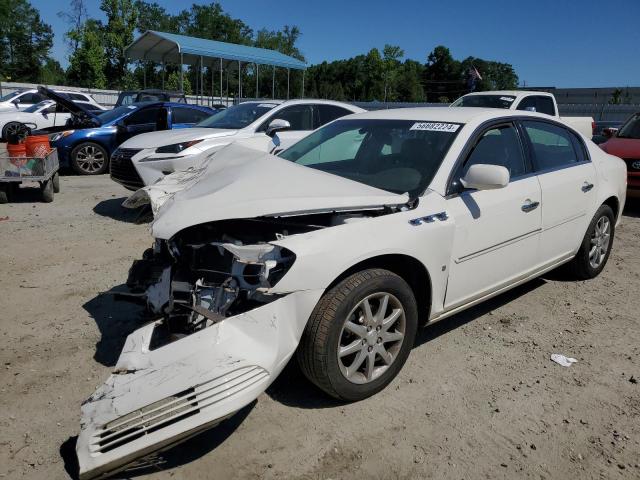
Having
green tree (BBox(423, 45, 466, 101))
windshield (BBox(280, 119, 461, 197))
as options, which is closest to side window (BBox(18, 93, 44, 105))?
windshield (BBox(280, 119, 461, 197))

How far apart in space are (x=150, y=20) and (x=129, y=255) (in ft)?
253

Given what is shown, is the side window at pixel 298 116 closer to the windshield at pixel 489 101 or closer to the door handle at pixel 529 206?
the windshield at pixel 489 101

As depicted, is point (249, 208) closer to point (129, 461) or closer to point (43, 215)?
point (129, 461)

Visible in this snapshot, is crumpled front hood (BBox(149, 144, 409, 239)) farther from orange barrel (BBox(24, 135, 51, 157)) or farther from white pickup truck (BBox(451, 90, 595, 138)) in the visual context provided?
white pickup truck (BBox(451, 90, 595, 138))

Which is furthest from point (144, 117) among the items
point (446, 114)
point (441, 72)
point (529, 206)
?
point (441, 72)

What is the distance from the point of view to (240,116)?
8.68m

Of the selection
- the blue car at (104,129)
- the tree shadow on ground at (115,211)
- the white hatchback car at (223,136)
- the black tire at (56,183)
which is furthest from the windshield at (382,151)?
the blue car at (104,129)

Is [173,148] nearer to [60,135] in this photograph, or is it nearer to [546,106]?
[60,135]

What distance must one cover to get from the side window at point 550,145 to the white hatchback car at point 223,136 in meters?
3.09

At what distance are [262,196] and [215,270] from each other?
19.8 inches

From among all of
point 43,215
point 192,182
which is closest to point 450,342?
point 192,182

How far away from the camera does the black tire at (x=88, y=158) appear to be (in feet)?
36.0

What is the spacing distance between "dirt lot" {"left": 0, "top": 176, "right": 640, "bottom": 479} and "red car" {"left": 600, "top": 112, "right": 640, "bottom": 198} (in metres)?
4.03

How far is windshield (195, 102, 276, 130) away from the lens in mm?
8438
